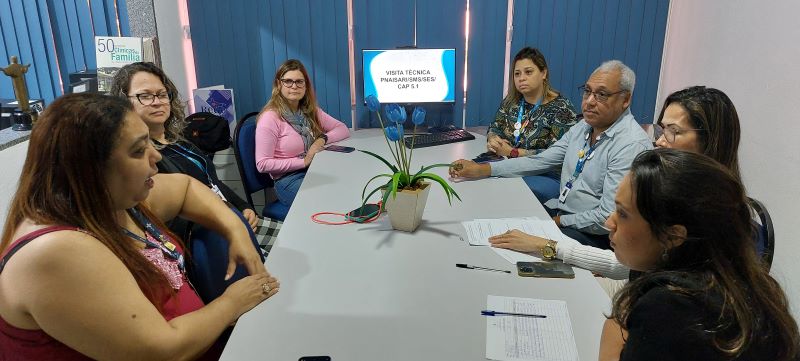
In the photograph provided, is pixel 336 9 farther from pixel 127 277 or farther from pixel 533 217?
pixel 127 277

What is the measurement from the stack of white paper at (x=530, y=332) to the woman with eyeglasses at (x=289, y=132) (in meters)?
1.57

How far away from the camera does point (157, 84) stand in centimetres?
196

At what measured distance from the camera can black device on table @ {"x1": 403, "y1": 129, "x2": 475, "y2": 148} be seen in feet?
9.79

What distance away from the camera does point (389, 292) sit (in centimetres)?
133

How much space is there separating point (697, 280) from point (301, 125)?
231 cm

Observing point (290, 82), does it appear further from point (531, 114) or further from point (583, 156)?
point (583, 156)

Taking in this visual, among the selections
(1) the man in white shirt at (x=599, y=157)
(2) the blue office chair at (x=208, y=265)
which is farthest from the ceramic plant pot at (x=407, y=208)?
(1) the man in white shirt at (x=599, y=157)

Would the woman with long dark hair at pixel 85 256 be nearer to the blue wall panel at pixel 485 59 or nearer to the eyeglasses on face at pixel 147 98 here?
the eyeglasses on face at pixel 147 98

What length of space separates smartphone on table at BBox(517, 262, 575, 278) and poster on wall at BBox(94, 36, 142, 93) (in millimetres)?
2345

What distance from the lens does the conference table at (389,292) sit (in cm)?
111

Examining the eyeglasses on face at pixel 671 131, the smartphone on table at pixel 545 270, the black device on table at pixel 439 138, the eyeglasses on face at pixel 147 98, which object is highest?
the eyeglasses on face at pixel 147 98

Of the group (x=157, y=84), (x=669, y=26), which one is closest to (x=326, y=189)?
(x=157, y=84)

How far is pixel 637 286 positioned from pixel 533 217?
0.95 metres

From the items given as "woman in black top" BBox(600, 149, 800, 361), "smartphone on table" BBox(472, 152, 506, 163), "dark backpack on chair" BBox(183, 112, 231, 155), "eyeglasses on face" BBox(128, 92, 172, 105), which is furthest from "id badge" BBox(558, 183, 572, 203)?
"dark backpack on chair" BBox(183, 112, 231, 155)
